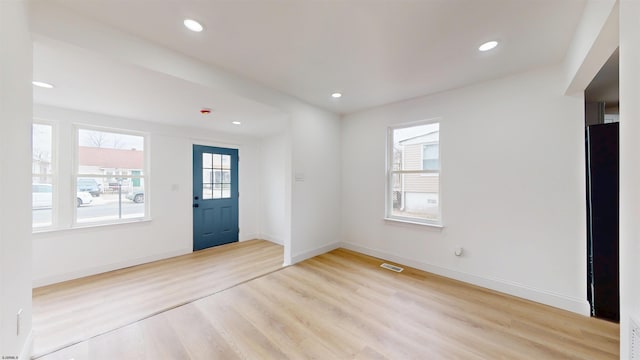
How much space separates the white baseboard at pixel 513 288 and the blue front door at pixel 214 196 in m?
3.39

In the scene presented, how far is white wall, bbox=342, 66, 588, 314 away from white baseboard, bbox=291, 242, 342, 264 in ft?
3.58

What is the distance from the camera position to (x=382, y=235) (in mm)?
3850

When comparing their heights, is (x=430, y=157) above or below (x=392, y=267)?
above

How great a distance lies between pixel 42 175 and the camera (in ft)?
9.95

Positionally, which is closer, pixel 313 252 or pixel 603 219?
pixel 603 219

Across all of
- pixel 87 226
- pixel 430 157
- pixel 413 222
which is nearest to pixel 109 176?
pixel 87 226

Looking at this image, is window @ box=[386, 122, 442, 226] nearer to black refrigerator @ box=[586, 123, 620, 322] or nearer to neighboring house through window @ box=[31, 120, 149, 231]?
black refrigerator @ box=[586, 123, 620, 322]

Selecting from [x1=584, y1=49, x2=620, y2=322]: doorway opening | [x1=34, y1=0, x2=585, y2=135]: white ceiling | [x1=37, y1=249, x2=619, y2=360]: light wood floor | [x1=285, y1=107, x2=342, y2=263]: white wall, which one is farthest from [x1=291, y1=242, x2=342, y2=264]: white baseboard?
[x1=584, y1=49, x2=620, y2=322]: doorway opening

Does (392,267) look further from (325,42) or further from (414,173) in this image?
(325,42)

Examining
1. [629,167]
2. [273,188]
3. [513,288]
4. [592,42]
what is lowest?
[513,288]

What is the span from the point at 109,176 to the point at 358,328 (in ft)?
13.7

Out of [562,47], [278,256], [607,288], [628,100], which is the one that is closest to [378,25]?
[628,100]

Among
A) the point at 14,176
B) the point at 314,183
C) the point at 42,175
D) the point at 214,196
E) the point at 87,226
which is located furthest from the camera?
the point at 214,196

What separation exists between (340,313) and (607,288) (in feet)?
8.23
